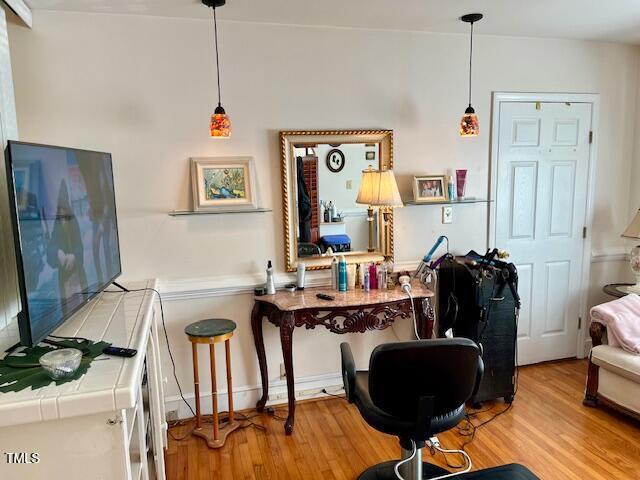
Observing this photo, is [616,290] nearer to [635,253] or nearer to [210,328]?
[635,253]

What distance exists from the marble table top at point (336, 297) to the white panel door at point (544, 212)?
1028 millimetres

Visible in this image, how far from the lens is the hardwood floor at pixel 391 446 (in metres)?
2.36

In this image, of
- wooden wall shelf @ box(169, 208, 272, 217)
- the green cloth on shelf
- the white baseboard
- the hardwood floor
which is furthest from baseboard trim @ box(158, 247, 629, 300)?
the green cloth on shelf

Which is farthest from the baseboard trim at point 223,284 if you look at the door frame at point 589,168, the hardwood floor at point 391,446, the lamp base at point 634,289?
the lamp base at point 634,289

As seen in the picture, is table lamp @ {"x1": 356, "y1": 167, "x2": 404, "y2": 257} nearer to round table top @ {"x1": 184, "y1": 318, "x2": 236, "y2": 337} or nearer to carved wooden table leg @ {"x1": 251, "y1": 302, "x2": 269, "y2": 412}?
carved wooden table leg @ {"x1": 251, "y1": 302, "x2": 269, "y2": 412}

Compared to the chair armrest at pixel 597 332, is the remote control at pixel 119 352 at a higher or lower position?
higher

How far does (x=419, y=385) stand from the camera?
1716 millimetres

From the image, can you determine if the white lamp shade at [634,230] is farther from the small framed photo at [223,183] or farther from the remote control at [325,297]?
the small framed photo at [223,183]

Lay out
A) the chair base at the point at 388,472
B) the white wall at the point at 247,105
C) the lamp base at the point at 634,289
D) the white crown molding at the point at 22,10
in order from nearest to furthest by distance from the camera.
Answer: the white crown molding at the point at 22,10 < the chair base at the point at 388,472 < the white wall at the point at 247,105 < the lamp base at the point at 634,289

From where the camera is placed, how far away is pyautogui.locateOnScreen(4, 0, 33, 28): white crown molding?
2.17 metres

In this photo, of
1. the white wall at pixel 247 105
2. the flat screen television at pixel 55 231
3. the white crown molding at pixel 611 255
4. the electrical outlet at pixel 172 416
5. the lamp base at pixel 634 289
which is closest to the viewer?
the flat screen television at pixel 55 231

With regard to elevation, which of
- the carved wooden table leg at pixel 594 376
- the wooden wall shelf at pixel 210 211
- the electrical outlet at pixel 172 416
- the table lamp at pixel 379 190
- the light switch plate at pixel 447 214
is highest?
the table lamp at pixel 379 190

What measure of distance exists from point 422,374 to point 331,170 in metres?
1.61

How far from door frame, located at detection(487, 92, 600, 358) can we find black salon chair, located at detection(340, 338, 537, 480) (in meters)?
1.80
